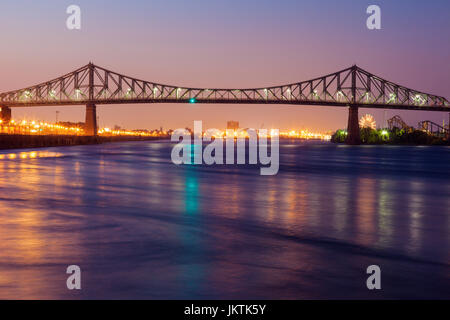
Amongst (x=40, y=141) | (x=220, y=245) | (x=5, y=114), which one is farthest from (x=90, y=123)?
(x=220, y=245)

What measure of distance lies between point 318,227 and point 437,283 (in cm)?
544

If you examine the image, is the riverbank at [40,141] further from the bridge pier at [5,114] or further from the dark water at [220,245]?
the dark water at [220,245]

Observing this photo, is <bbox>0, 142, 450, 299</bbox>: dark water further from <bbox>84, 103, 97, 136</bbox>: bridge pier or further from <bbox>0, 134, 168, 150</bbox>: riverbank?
<bbox>84, 103, 97, 136</bbox>: bridge pier

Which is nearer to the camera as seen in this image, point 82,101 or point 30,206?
point 30,206

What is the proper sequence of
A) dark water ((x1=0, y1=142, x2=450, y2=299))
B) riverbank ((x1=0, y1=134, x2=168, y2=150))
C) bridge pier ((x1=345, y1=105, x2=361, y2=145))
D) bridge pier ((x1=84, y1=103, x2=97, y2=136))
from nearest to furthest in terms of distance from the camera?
dark water ((x1=0, y1=142, x2=450, y2=299)) < riverbank ((x1=0, y1=134, x2=168, y2=150)) < bridge pier ((x1=84, y1=103, x2=97, y2=136)) < bridge pier ((x1=345, y1=105, x2=361, y2=145))

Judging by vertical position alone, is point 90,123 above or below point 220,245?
above

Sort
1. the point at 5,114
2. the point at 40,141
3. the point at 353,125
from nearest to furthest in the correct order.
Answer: the point at 40,141, the point at 5,114, the point at 353,125

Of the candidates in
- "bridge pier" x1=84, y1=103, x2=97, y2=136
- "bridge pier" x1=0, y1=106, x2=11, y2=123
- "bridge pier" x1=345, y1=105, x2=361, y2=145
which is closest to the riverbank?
"bridge pier" x1=84, y1=103, x2=97, y2=136

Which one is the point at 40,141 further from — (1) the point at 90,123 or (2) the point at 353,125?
(2) the point at 353,125

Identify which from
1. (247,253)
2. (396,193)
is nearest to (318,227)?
(247,253)

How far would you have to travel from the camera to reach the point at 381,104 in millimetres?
151500
